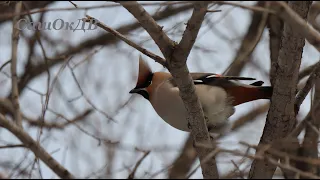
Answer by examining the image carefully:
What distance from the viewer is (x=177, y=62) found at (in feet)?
10.1

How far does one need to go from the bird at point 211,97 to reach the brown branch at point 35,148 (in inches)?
31.1

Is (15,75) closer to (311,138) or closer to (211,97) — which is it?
(211,97)

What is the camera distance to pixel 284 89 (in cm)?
330

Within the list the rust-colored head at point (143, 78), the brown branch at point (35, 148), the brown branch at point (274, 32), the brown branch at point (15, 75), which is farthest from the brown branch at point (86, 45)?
the brown branch at point (35, 148)

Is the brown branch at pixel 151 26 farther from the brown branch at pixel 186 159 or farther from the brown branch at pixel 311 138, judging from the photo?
the brown branch at pixel 186 159

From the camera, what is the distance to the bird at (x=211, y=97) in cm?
415

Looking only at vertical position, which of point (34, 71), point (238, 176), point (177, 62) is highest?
point (34, 71)

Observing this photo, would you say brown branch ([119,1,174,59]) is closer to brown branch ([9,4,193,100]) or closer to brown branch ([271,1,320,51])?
brown branch ([271,1,320,51])

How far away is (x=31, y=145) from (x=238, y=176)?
77.5 inches

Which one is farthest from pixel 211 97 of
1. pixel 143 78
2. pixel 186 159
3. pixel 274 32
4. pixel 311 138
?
pixel 186 159

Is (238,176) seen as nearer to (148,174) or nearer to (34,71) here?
(148,174)

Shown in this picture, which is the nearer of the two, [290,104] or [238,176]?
[238,176]

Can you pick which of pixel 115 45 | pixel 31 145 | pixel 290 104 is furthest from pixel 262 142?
Answer: pixel 115 45

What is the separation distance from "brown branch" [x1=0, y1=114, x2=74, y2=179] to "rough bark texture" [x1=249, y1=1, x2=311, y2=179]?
151 cm
